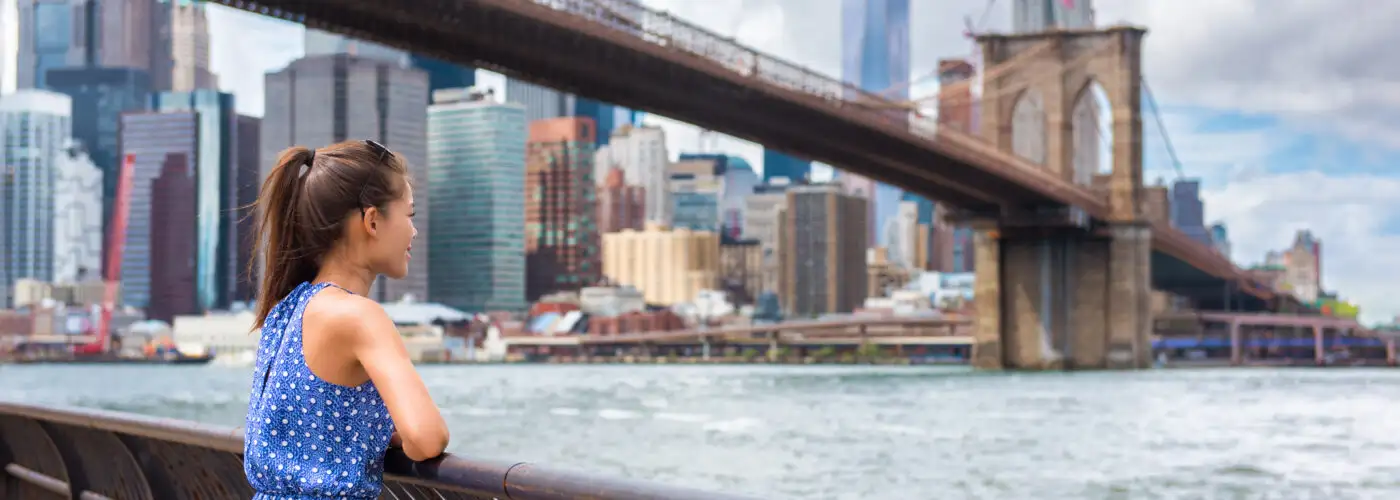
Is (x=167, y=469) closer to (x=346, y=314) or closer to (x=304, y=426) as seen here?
(x=304, y=426)

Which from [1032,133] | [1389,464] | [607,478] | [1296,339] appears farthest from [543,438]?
[1296,339]

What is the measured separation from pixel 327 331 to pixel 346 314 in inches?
1.4

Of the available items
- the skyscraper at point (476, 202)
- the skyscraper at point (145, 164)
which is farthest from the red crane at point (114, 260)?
the skyscraper at point (476, 202)

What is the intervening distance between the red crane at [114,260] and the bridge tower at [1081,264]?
8774 centimetres

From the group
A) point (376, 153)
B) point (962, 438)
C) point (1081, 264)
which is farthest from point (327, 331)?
point (1081, 264)

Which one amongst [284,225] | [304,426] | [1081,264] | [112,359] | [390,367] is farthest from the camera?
[112,359]

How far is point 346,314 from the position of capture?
2.04m

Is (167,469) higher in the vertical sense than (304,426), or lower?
lower

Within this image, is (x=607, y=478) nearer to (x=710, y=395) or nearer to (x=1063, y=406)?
(x=1063, y=406)

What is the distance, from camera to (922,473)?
18.6 metres

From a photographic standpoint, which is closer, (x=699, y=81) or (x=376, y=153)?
(x=376, y=153)

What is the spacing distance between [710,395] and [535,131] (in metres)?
118

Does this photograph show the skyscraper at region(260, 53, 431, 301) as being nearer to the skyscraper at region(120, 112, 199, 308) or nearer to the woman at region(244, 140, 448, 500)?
the skyscraper at region(120, 112, 199, 308)

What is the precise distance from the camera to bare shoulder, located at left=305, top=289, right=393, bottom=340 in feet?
6.61
